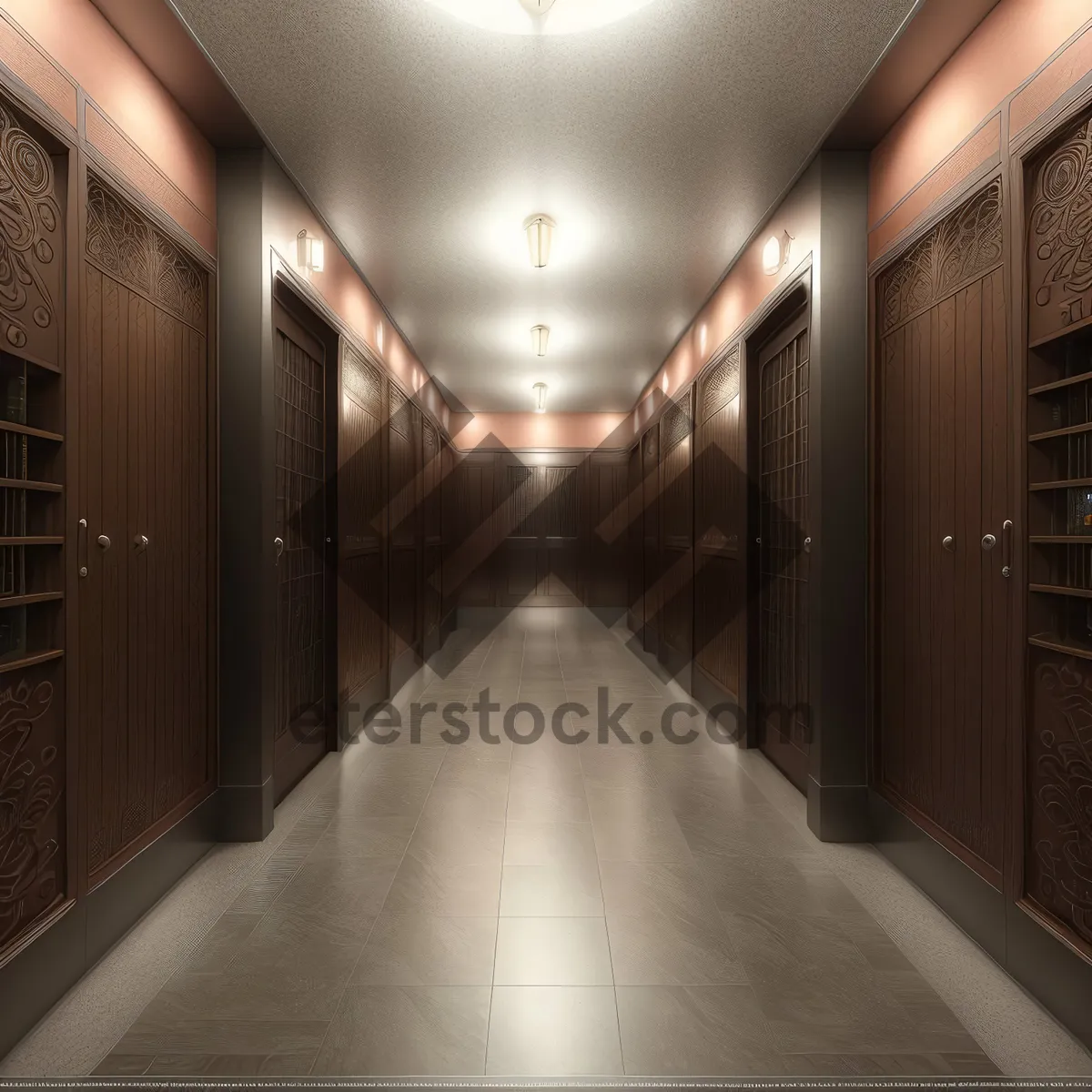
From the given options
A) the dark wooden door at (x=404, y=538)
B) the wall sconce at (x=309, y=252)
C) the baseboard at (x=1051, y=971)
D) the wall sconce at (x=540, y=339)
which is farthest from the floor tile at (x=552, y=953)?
the wall sconce at (x=540, y=339)

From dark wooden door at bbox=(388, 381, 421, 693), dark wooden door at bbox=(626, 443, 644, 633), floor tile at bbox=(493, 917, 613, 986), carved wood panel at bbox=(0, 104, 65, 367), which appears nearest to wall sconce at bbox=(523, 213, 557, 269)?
dark wooden door at bbox=(388, 381, 421, 693)

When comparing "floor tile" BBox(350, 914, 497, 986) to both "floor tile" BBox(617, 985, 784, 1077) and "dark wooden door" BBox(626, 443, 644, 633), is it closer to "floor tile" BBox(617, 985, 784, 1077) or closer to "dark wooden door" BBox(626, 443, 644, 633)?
"floor tile" BBox(617, 985, 784, 1077)

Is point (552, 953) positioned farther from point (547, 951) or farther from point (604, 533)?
point (604, 533)

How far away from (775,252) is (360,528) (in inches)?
121

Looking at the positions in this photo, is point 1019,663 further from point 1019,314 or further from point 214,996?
point 214,996

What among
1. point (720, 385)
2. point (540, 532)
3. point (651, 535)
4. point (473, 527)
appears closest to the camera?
point (720, 385)

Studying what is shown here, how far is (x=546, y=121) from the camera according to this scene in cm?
297

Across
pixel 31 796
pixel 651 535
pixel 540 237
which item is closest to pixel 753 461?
pixel 540 237

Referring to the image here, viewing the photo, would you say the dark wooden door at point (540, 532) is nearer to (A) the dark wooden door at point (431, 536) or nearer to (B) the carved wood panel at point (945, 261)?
(A) the dark wooden door at point (431, 536)

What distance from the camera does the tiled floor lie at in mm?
1722

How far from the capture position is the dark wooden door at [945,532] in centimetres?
220

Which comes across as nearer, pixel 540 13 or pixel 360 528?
pixel 540 13

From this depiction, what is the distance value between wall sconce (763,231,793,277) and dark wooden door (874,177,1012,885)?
0.75 meters

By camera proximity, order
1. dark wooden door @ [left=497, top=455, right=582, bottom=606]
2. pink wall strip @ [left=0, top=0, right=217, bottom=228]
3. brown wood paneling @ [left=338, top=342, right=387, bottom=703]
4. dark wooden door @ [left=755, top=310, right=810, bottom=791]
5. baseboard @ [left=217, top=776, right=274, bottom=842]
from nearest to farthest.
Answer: pink wall strip @ [left=0, top=0, right=217, bottom=228] < baseboard @ [left=217, top=776, right=274, bottom=842] < dark wooden door @ [left=755, top=310, right=810, bottom=791] < brown wood paneling @ [left=338, top=342, right=387, bottom=703] < dark wooden door @ [left=497, top=455, right=582, bottom=606]
